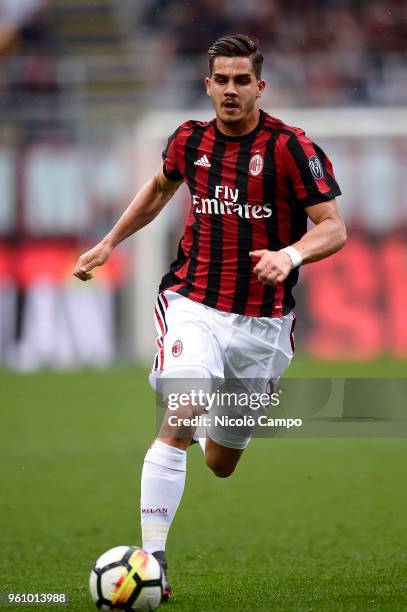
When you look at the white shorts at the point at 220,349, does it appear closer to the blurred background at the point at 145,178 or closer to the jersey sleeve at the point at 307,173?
the jersey sleeve at the point at 307,173

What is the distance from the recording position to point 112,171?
18719 mm

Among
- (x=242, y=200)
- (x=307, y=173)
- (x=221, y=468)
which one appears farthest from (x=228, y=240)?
(x=221, y=468)

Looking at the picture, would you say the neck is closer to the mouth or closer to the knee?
the mouth

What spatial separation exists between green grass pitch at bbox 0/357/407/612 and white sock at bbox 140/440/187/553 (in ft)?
0.94

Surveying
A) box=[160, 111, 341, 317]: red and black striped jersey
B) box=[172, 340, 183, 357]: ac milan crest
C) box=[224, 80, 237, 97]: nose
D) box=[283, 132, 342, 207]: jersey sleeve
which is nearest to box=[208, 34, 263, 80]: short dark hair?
box=[224, 80, 237, 97]: nose

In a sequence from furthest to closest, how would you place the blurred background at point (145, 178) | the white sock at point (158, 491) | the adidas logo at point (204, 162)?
the blurred background at point (145, 178) → the adidas logo at point (204, 162) → the white sock at point (158, 491)

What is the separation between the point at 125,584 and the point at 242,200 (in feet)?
6.13

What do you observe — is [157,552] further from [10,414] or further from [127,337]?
[127,337]

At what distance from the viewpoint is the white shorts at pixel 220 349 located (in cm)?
529

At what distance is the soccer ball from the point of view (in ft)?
14.9

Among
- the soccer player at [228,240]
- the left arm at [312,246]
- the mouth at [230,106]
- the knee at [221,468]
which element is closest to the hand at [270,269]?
the left arm at [312,246]

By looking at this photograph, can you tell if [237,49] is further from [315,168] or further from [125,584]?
[125,584]

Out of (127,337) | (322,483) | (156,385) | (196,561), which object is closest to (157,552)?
(156,385)

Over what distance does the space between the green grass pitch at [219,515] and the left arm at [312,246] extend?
1.32 metres
